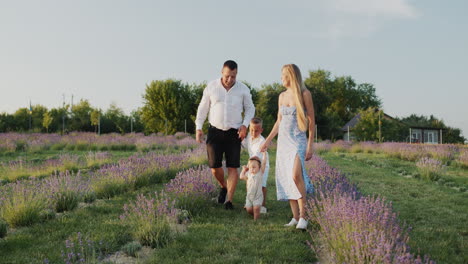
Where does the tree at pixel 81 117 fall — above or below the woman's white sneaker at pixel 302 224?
above

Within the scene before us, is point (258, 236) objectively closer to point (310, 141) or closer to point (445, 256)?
point (310, 141)

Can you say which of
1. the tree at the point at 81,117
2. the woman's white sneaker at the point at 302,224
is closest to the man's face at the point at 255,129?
the woman's white sneaker at the point at 302,224

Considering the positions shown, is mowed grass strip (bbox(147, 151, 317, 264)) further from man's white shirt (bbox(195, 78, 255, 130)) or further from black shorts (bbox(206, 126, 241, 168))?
man's white shirt (bbox(195, 78, 255, 130))

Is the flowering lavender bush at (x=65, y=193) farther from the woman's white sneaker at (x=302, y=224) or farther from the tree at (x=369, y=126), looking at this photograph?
the tree at (x=369, y=126)

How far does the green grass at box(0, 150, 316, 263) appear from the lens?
3.69m

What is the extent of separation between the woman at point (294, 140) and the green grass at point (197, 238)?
18.4 inches

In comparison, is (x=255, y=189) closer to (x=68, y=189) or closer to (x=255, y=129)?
(x=255, y=129)

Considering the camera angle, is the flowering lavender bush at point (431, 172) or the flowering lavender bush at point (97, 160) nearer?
the flowering lavender bush at point (431, 172)

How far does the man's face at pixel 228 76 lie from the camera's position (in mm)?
5379

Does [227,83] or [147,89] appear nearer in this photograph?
[227,83]

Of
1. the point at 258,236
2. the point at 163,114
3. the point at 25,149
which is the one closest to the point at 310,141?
the point at 258,236

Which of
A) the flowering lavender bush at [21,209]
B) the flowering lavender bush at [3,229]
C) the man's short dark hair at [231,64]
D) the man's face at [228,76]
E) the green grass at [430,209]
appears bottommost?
the green grass at [430,209]

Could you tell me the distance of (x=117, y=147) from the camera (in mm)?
18688

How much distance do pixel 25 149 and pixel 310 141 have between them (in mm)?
15632
